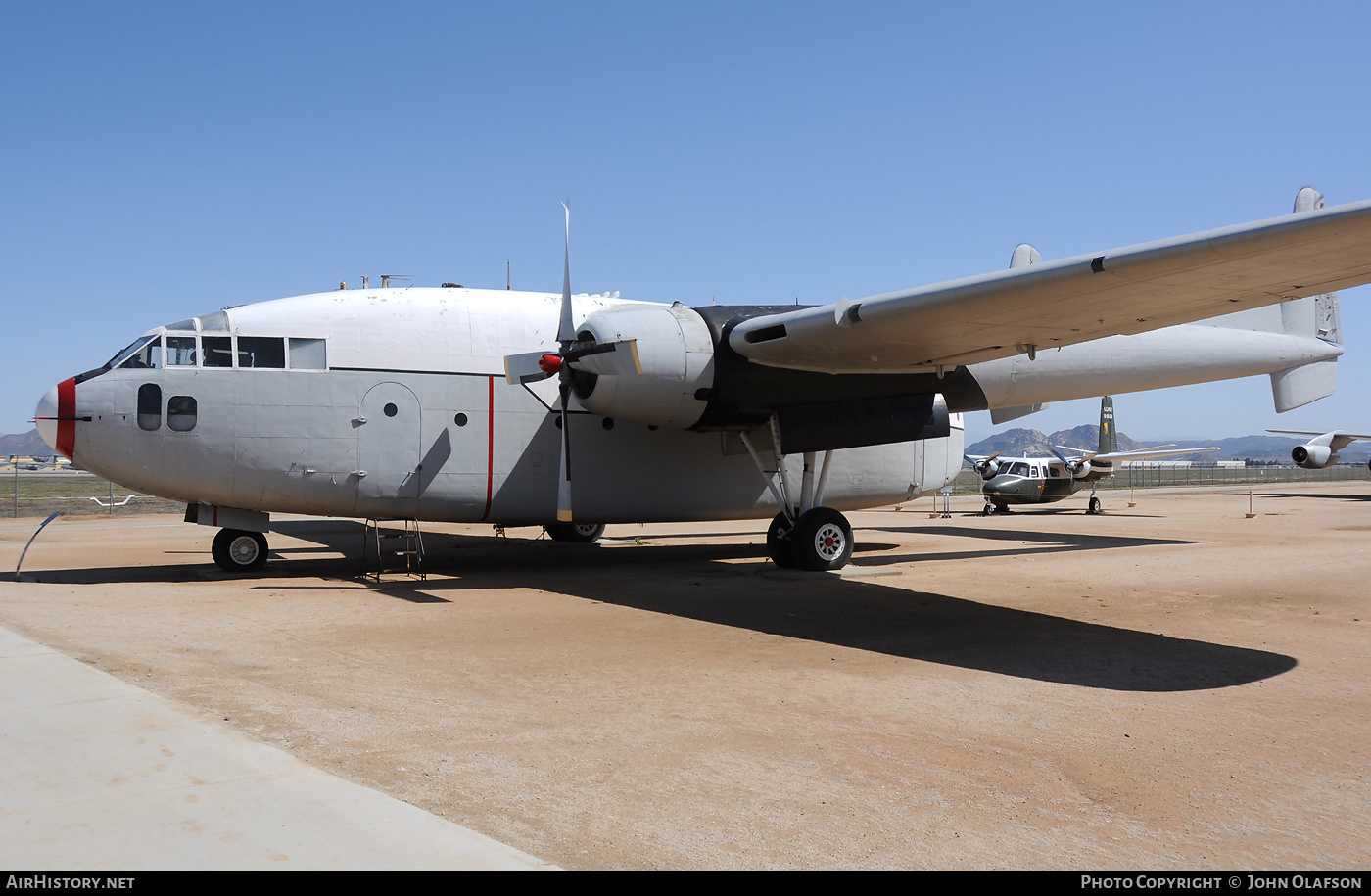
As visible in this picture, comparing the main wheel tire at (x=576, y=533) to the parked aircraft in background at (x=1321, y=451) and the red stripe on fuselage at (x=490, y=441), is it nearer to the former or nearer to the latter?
the red stripe on fuselage at (x=490, y=441)

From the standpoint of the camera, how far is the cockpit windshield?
12891mm

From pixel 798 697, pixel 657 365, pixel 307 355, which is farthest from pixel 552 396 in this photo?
pixel 798 697

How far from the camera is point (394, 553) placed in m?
17.0

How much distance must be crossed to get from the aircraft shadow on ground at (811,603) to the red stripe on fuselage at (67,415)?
7.22 ft

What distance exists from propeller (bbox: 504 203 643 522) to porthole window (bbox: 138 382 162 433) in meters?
4.83

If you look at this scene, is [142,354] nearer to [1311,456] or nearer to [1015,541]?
[1015,541]

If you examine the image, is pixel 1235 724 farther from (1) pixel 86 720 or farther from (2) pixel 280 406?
(2) pixel 280 406

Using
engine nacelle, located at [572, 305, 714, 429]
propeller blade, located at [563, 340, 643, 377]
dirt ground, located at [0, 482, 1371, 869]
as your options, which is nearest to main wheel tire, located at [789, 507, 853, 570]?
dirt ground, located at [0, 482, 1371, 869]

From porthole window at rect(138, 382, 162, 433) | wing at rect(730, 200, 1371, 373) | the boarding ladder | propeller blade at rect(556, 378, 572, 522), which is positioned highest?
wing at rect(730, 200, 1371, 373)

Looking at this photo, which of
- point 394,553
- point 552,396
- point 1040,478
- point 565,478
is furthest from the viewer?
point 1040,478

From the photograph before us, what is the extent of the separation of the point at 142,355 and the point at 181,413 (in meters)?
0.98

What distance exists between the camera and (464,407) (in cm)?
1414

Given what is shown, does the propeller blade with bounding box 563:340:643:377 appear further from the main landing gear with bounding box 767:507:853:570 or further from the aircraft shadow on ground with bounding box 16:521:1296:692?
the main landing gear with bounding box 767:507:853:570

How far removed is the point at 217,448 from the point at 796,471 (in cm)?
961
